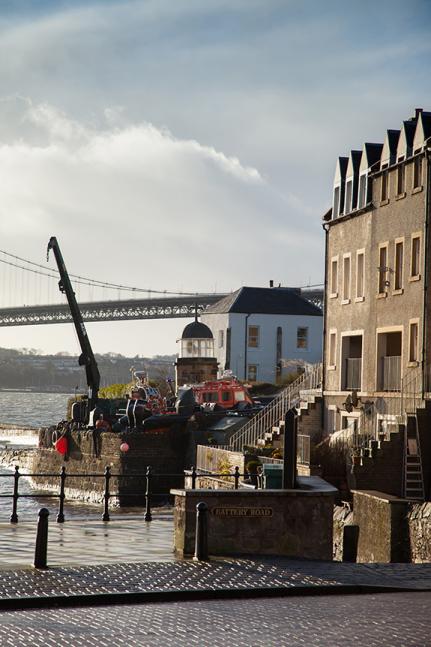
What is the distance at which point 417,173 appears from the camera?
36.2m

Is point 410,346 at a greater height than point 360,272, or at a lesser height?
lesser

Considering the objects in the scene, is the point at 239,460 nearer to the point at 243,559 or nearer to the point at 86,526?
the point at 86,526

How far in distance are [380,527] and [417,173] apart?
14444 millimetres

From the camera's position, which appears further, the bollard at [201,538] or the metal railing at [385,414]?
the metal railing at [385,414]

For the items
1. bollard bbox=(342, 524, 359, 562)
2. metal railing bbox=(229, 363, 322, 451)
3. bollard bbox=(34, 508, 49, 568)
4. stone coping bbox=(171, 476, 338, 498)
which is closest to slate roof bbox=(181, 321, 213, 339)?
metal railing bbox=(229, 363, 322, 451)

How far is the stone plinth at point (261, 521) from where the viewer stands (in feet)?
57.0

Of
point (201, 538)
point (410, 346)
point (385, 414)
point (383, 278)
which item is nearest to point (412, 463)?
point (385, 414)

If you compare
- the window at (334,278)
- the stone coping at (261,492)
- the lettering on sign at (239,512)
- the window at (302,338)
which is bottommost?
the lettering on sign at (239,512)

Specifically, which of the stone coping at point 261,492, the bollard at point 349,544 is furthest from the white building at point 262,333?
the stone coping at point 261,492

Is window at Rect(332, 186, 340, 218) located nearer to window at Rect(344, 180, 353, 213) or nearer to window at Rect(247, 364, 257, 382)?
window at Rect(344, 180, 353, 213)

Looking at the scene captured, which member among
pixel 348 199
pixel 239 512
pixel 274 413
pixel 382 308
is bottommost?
pixel 239 512

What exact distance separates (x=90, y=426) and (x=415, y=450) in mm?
28554

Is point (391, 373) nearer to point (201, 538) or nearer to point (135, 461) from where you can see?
point (135, 461)

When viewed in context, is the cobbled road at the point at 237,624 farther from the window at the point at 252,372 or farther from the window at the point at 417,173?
the window at the point at 252,372
